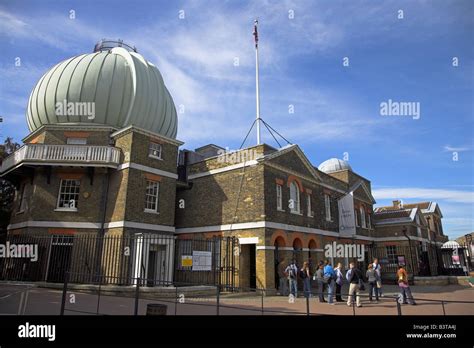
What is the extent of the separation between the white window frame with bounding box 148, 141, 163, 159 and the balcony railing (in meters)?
1.88

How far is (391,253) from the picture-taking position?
31.5 m

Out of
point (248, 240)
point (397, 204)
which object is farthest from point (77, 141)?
point (397, 204)

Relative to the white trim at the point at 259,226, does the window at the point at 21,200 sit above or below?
above

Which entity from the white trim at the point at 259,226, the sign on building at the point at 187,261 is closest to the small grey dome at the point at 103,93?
the white trim at the point at 259,226

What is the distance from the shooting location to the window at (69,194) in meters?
19.0

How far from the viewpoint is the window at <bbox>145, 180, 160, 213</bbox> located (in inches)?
767

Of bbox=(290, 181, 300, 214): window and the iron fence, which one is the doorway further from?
bbox=(290, 181, 300, 214): window

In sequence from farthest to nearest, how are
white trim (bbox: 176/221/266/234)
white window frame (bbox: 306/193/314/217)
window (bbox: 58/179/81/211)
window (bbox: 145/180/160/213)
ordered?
white window frame (bbox: 306/193/314/217) < window (bbox: 145/180/160/213) < window (bbox: 58/179/81/211) < white trim (bbox: 176/221/266/234)

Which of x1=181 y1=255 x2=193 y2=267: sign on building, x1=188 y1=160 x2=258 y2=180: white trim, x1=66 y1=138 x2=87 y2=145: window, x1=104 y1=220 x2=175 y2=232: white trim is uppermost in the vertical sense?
x1=66 y1=138 x2=87 y2=145: window

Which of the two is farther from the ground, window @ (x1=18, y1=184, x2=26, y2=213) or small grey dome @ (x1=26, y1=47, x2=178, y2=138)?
small grey dome @ (x1=26, y1=47, x2=178, y2=138)

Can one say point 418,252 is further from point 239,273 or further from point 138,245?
point 138,245

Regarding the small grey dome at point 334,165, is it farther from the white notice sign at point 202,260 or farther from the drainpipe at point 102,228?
the drainpipe at point 102,228

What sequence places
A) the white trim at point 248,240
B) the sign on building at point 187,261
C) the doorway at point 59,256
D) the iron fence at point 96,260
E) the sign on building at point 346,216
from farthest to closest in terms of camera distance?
the sign on building at point 346,216, the white trim at point 248,240, the doorway at point 59,256, the iron fence at point 96,260, the sign on building at point 187,261

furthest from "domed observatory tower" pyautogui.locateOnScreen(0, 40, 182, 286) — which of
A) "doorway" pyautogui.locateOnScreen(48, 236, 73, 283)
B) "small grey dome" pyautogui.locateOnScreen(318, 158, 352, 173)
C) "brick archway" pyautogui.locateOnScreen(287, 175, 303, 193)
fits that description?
"small grey dome" pyautogui.locateOnScreen(318, 158, 352, 173)
